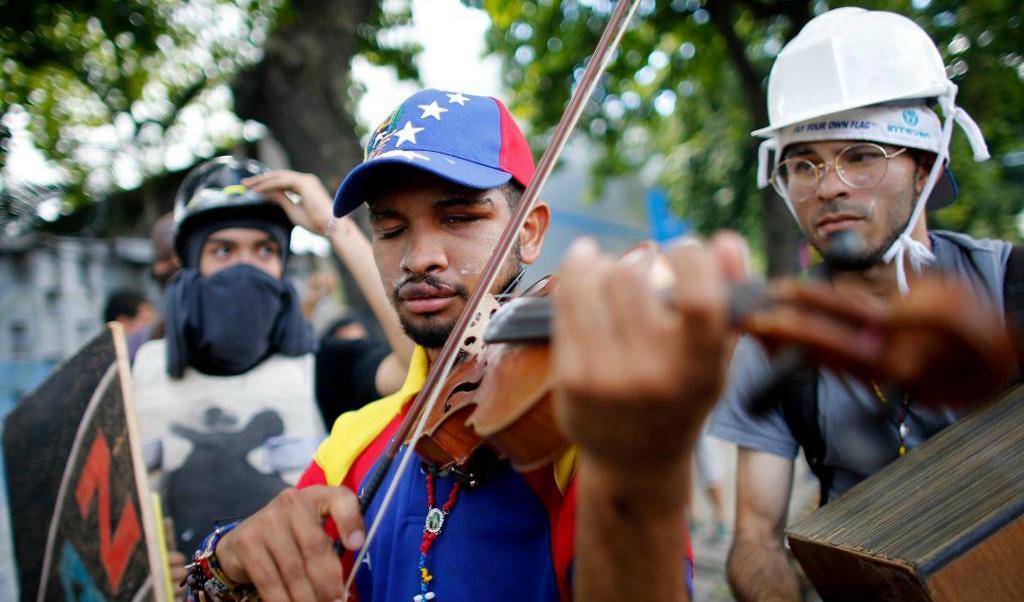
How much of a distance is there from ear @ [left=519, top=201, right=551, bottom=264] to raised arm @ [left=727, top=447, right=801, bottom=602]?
882 millimetres

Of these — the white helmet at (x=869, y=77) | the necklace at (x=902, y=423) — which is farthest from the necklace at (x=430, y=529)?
the white helmet at (x=869, y=77)

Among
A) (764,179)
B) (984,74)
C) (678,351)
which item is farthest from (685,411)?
(984,74)

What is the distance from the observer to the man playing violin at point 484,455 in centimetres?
66

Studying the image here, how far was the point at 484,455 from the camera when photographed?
1.34m

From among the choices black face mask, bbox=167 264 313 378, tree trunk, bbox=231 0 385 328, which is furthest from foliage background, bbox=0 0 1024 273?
black face mask, bbox=167 264 313 378

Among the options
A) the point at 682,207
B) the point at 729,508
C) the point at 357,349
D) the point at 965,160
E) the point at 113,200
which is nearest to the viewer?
the point at 357,349

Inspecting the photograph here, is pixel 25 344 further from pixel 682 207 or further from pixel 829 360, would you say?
pixel 682 207

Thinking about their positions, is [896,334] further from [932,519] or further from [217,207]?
[217,207]

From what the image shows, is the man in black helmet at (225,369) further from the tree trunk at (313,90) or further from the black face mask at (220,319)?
the tree trunk at (313,90)

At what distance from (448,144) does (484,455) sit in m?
0.72

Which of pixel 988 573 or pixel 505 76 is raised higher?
pixel 505 76

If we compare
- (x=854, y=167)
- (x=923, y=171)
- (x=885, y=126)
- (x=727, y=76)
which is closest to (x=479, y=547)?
(x=854, y=167)

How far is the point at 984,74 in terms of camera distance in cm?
439

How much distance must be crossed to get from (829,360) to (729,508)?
22.5ft
